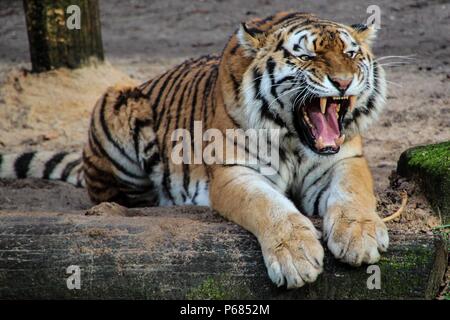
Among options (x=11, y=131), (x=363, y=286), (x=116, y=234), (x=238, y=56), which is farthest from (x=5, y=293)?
(x=11, y=131)

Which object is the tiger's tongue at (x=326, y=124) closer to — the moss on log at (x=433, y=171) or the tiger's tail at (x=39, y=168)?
the moss on log at (x=433, y=171)

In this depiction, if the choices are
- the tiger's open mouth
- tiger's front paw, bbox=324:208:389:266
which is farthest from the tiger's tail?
tiger's front paw, bbox=324:208:389:266

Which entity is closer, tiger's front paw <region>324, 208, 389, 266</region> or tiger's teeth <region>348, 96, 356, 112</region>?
tiger's front paw <region>324, 208, 389, 266</region>

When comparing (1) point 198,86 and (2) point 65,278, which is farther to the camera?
(1) point 198,86

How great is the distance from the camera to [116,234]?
2.93 metres

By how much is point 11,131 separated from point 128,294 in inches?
134

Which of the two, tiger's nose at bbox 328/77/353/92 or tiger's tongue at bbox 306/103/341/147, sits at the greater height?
tiger's nose at bbox 328/77/353/92

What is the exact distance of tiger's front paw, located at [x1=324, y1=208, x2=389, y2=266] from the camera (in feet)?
9.06

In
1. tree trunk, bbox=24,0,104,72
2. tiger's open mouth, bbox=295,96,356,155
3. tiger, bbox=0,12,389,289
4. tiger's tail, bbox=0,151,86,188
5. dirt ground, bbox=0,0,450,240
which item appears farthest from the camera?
tree trunk, bbox=24,0,104,72

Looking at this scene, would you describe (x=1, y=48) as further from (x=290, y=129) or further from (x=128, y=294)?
(x=128, y=294)

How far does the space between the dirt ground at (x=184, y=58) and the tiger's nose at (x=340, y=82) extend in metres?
0.36

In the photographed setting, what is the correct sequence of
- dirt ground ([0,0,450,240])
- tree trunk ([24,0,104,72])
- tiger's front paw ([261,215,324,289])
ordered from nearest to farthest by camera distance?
1. tiger's front paw ([261,215,324,289])
2. dirt ground ([0,0,450,240])
3. tree trunk ([24,0,104,72])

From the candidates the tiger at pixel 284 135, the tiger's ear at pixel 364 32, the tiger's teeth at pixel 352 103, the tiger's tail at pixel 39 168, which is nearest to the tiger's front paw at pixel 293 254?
the tiger at pixel 284 135

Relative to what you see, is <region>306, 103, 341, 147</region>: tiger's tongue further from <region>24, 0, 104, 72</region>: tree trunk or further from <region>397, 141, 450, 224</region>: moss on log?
<region>24, 0, 104, 72</region>: tree trunk
